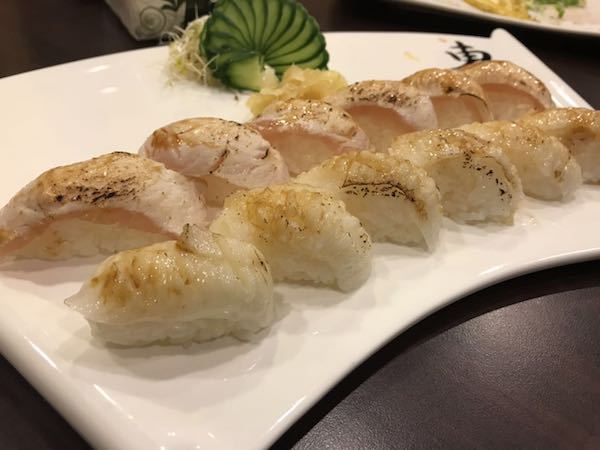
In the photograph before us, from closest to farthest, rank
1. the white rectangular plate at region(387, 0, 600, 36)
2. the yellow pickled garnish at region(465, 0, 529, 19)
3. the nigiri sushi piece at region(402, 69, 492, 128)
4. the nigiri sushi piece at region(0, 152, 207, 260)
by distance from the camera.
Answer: the nigiri sushi piece at region(0, 152, 207, 260) → the nigiri sushi piece at region(402, 69, 492, 128) → the white rectangular plate at region(387, 0, 600, 36) → the yellow pickled garnish at region(465, 0, 529, 19)

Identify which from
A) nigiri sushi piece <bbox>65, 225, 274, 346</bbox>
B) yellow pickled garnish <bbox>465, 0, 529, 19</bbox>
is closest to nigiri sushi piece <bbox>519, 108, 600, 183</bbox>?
nigiri sushi piece <bbox>65, 225, 274, 346</bbox>

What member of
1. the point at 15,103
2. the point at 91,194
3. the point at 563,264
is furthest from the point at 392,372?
the point at 15,103

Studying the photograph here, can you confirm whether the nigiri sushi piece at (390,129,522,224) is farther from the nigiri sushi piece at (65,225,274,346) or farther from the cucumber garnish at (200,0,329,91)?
the cucumber garnish at (200,0,329,91)

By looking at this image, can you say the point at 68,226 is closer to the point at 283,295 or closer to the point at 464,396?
the point at 283,295

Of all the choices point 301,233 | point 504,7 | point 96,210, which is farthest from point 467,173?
point 504,7

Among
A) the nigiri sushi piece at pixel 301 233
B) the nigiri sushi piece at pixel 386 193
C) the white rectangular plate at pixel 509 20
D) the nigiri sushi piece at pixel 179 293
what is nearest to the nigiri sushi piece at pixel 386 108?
the nigiri sushi piece at pixel 386 193

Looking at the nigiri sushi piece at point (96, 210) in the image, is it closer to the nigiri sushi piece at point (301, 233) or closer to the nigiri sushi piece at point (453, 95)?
the nigiri sushi piece at point (301, 233)

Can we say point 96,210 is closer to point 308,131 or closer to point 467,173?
point 308,131
